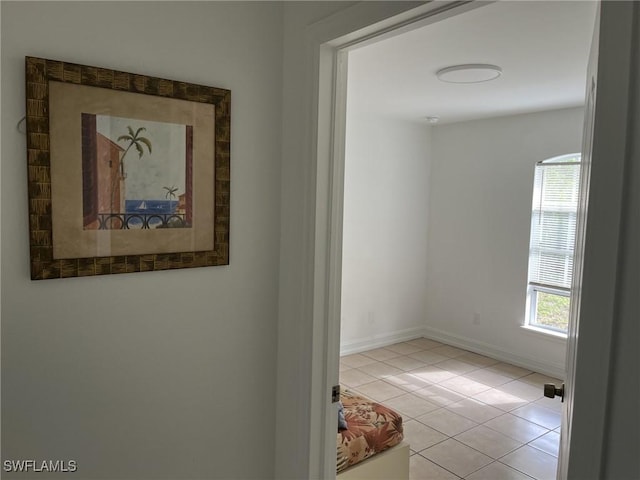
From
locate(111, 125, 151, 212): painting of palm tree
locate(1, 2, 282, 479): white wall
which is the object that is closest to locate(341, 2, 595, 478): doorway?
locate(1, 2, 282, 479): white wall

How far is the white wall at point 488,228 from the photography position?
457 centimetres

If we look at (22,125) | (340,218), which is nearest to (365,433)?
(340,218)

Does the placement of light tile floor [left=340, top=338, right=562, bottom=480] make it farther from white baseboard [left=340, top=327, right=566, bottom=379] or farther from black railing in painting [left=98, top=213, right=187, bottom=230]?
black railing in painting [left=98, top=213, right=187, bottom=230]

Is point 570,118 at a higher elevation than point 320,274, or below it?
higher

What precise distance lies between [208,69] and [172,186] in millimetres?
424

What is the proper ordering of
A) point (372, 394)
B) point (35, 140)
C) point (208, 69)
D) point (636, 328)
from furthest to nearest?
point (372, 394), point (208, 69), point (35, 140), point (636, 328)

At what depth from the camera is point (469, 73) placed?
3.11m

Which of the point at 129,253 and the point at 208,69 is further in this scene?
the point at 208,69

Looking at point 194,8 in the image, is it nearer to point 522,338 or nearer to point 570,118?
point 570,118

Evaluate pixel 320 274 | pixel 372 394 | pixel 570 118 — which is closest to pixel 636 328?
pixel 320 274

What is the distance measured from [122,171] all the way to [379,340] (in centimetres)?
433

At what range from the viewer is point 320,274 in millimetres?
1604

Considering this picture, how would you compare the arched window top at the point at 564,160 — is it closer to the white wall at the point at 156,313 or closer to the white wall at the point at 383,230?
Result: the white wall at the point at 383,230

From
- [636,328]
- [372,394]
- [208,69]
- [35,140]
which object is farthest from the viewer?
[372,394]
